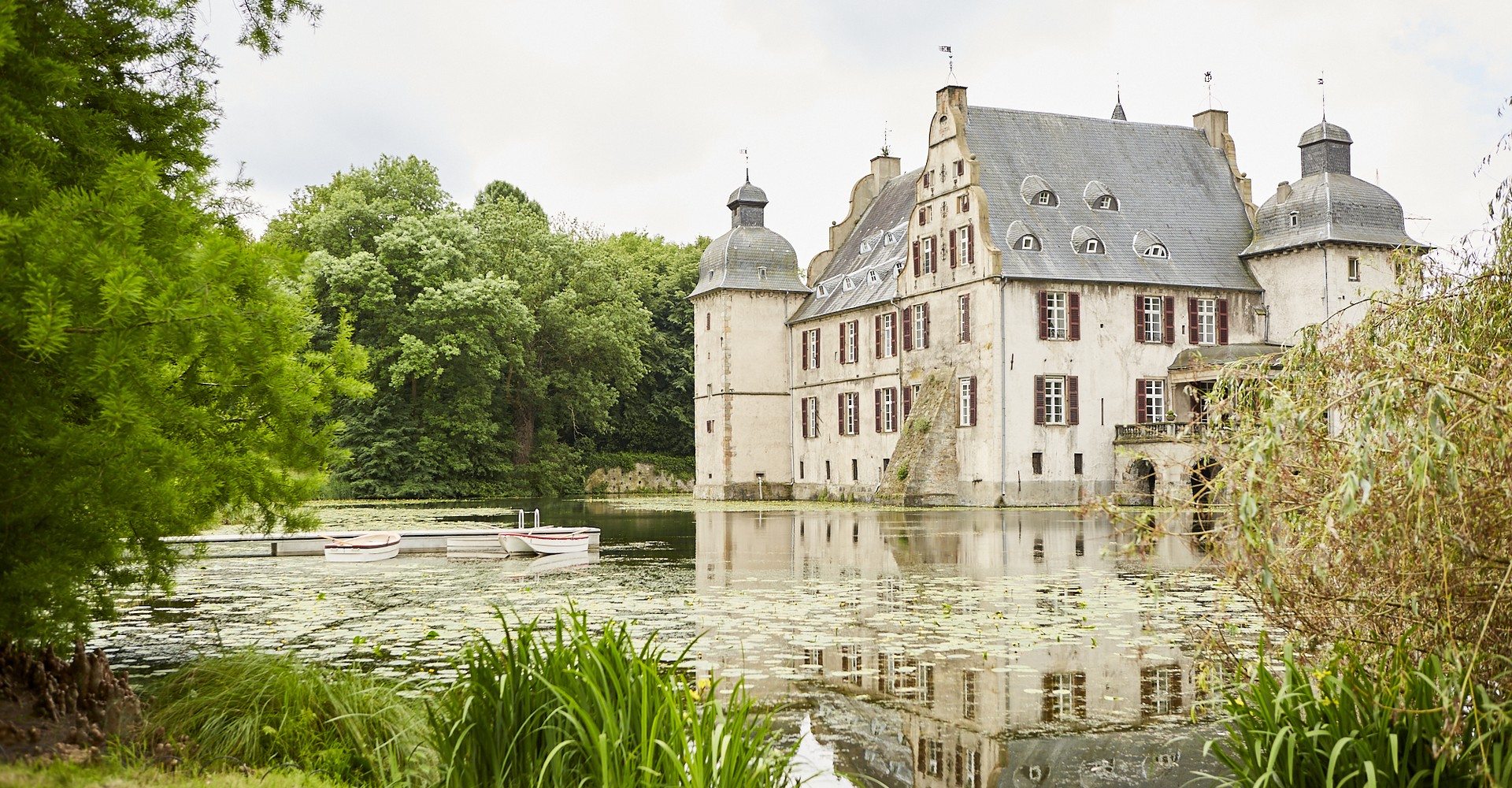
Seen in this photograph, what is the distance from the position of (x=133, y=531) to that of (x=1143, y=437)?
1327 inches

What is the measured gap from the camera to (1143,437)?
3788 cm

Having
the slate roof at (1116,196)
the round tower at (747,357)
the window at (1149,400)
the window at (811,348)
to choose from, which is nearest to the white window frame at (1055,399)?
the window at (1149,400)

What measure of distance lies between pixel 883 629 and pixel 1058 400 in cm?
3020

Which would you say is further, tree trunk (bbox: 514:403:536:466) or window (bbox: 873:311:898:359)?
tree trunk (bbox: 514:403:536:466)

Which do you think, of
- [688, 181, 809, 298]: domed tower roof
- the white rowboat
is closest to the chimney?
[688, 181, 809, 298]: domed tower roof

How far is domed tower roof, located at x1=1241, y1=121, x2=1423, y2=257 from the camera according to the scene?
41.5 meters

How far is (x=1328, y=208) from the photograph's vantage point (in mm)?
41531

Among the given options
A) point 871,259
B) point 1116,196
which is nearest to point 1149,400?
point 1116,196

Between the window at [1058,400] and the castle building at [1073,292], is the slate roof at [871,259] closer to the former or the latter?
the castle building at [1073,292]

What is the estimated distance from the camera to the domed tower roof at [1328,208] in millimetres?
41469

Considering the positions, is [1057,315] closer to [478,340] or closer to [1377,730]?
[478,340]

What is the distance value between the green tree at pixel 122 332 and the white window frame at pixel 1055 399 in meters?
34.1

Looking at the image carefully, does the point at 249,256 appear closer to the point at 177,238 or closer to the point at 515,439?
the point at 177,238

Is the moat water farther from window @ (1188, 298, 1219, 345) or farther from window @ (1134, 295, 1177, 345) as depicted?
window @ (1188, 298, 1219, 345)
